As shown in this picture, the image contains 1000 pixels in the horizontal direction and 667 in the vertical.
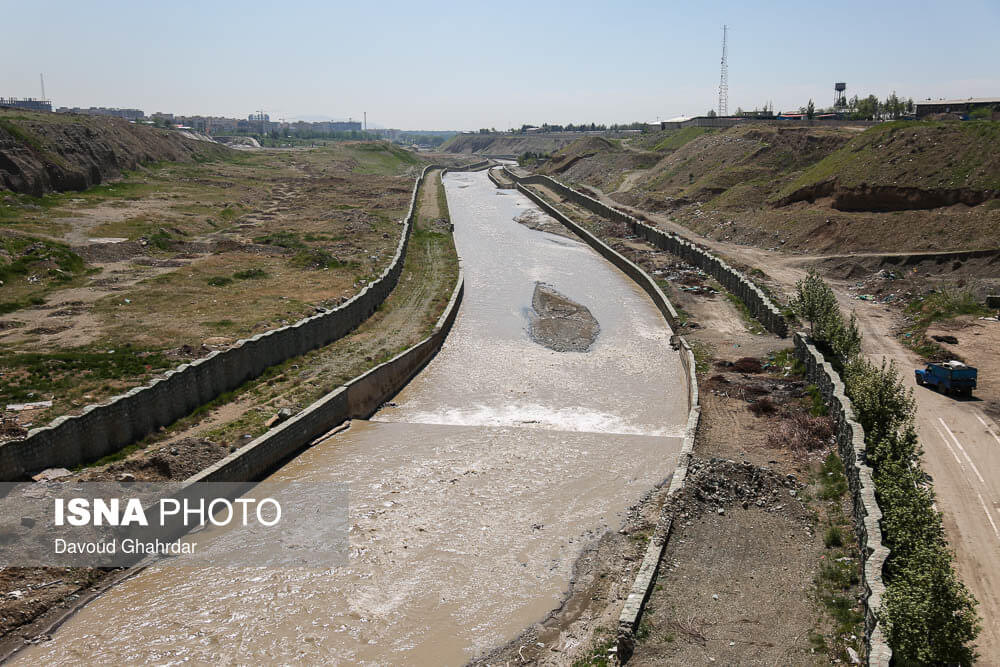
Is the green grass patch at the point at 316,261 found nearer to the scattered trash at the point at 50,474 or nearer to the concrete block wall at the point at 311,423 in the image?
the concrete block wall at the point at 311,423

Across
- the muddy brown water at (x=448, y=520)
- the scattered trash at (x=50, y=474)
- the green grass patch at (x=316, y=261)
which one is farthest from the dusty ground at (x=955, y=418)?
the green grass patch at (x=316, y=261)

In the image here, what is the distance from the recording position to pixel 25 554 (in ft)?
45.8

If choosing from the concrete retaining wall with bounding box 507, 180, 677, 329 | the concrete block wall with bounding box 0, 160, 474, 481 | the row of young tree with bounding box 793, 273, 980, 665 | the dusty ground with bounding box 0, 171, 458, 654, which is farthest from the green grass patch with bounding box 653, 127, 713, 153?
the row of young tree with bounding box 793, 273, 980, 665

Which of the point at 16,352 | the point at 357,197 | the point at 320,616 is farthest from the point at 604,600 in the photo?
the point at 357,197

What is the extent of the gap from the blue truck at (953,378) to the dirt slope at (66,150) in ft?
180

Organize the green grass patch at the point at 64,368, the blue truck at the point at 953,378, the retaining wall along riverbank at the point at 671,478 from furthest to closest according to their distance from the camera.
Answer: the blue truck at the point at 953,378, the green grass patch at the point at 64,368, the retaining wall along riverbank at the point at 671,478

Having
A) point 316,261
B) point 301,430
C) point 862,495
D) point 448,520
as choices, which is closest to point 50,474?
point 301,430

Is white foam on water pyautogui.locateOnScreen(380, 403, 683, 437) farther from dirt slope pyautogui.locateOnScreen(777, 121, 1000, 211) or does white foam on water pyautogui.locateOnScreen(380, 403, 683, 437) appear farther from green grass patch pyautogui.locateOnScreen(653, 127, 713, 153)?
green grass patch pyautogui.locateOnScreen(653, 127, 713, 153)

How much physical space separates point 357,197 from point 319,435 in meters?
61.7

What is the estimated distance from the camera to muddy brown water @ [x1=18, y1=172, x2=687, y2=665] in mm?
13617

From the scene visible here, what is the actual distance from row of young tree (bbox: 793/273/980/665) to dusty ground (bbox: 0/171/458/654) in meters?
13.7

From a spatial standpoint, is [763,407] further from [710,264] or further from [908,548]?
[710,264]

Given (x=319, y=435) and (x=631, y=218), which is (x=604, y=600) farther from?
(x=631, y=218)
